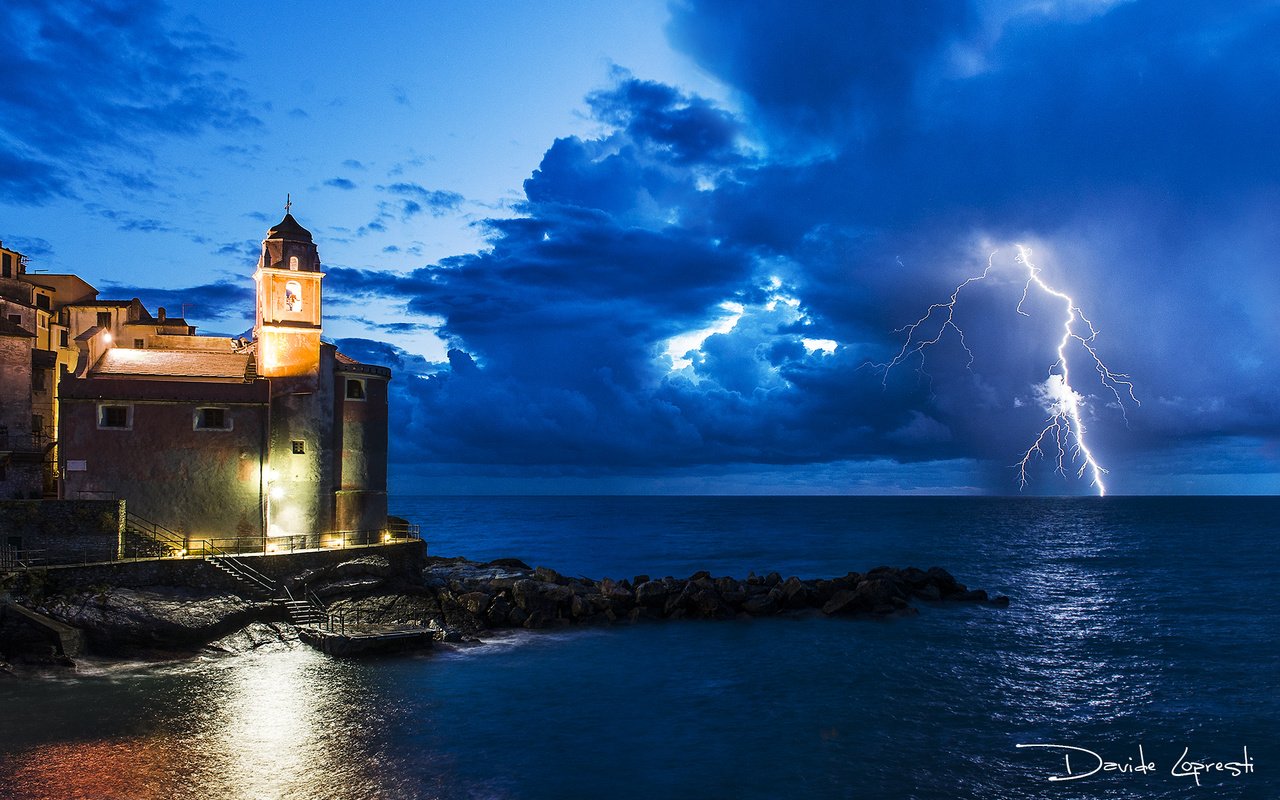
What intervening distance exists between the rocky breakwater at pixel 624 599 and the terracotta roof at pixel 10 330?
24.8 metres

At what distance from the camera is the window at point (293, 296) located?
136 feet

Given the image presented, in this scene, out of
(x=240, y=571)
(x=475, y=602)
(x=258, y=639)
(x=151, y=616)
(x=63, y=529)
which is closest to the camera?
(x=151, y=616)

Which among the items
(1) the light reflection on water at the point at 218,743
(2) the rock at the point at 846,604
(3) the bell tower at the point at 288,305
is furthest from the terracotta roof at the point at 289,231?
(2) the rock at the point at 846,604

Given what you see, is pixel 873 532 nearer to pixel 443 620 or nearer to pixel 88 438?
pixel 443 620

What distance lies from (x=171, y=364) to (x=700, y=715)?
96.6 feet

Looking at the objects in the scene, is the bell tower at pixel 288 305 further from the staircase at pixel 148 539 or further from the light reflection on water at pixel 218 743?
the light reflection on water at pixel 218 743

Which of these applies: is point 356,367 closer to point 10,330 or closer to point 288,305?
point 288,305

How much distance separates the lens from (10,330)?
45844 mm

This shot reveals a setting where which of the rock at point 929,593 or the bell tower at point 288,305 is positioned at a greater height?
the bell tower at point 288,305

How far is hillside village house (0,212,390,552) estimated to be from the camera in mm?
37719

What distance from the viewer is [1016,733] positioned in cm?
2580

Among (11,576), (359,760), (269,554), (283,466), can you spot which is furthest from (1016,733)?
(11,576)

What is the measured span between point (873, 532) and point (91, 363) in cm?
10080
